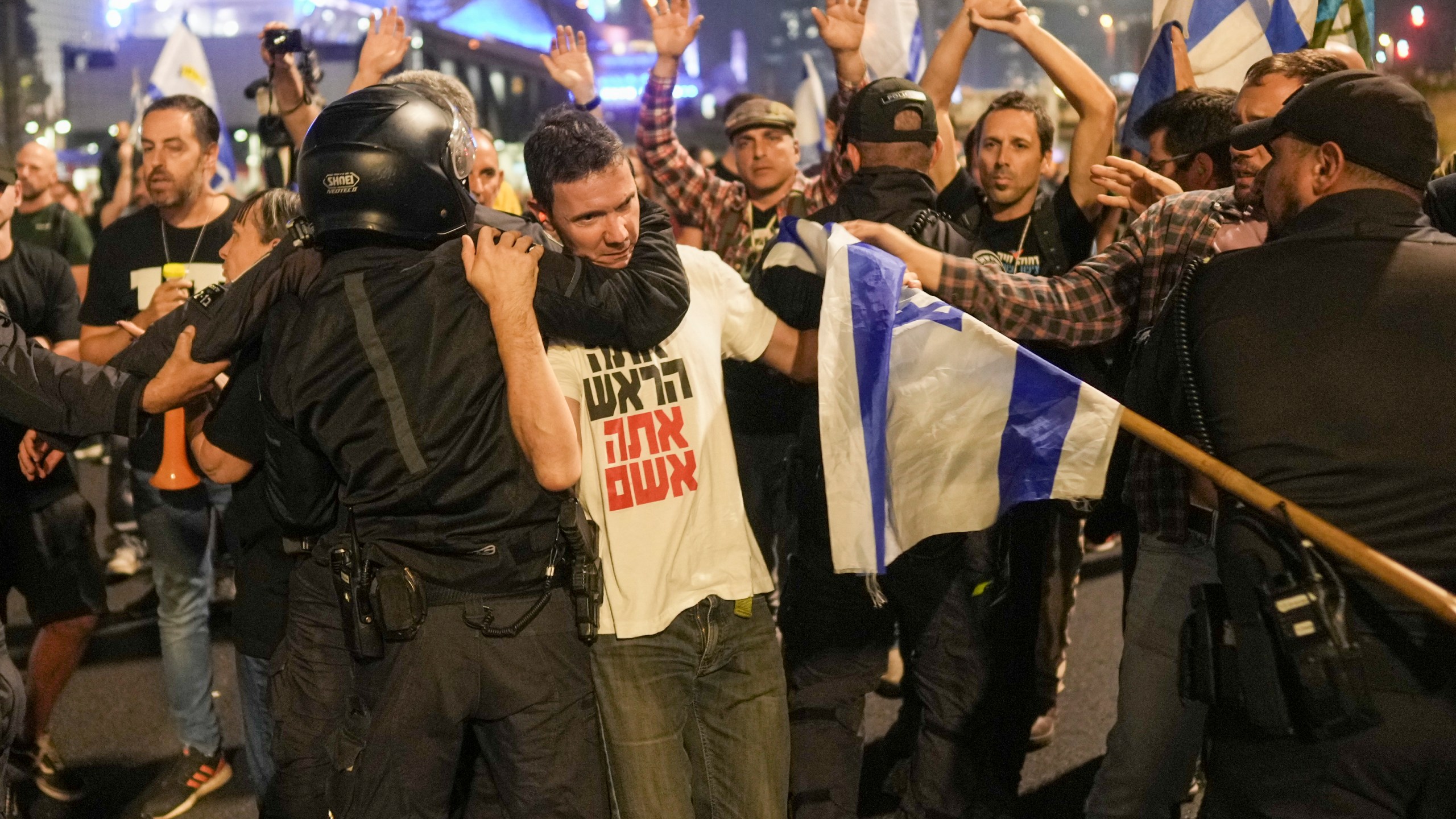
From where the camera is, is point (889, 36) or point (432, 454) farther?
point (889, 36)

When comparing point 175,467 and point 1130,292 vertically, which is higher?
point 1130,292

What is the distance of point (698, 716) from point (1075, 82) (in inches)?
101

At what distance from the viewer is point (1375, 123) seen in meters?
2.56

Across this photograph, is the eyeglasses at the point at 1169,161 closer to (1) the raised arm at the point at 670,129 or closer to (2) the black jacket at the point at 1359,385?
(2) the black jacket at the point at 1359,385

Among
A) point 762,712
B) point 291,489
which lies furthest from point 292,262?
point 762,712

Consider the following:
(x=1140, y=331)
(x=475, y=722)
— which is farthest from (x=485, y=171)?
(x=475, y=722)

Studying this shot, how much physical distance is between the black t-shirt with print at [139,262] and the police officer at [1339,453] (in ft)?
13.3

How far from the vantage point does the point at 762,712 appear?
3.11 metres

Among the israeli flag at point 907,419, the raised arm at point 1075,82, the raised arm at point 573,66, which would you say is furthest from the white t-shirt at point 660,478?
the raised arm at point 573,66

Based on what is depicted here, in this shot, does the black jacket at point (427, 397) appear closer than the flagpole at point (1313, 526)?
No

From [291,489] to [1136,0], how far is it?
71.7m

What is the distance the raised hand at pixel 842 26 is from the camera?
15.5 ft

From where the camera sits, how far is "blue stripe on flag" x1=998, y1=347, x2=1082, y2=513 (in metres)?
2.95

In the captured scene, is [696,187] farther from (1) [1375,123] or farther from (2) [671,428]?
(1) [1375,123]
